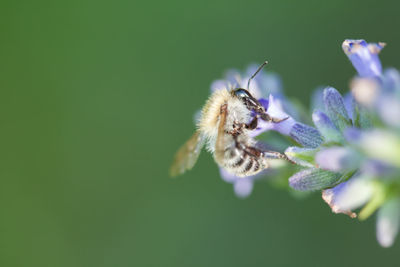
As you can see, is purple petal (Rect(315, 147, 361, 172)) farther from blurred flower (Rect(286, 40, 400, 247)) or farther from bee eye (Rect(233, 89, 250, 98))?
bee eye (Rect(233, 89, 250, 98))

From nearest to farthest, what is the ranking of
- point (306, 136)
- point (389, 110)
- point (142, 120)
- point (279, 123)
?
1. point (389, 110)
2. point (306, 136)
3. point (279, 123)
4. point (142, 120)

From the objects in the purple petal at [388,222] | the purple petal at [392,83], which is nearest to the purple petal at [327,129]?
the purple petal at [392,83]

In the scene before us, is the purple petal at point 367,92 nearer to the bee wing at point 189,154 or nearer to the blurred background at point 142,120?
the bee wing at point 189,154

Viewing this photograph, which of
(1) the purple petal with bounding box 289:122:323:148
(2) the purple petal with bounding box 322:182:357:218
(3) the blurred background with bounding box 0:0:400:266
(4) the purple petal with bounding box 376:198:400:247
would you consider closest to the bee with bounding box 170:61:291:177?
(1) the purple petal with bounding box 289:122:323:148

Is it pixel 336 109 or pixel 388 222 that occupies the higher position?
pixel 336 109

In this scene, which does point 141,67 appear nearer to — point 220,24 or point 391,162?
point 220,24

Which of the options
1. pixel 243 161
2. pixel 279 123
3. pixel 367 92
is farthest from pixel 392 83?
pixel 243 161

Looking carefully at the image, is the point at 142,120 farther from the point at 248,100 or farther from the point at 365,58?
the point at 365,58
